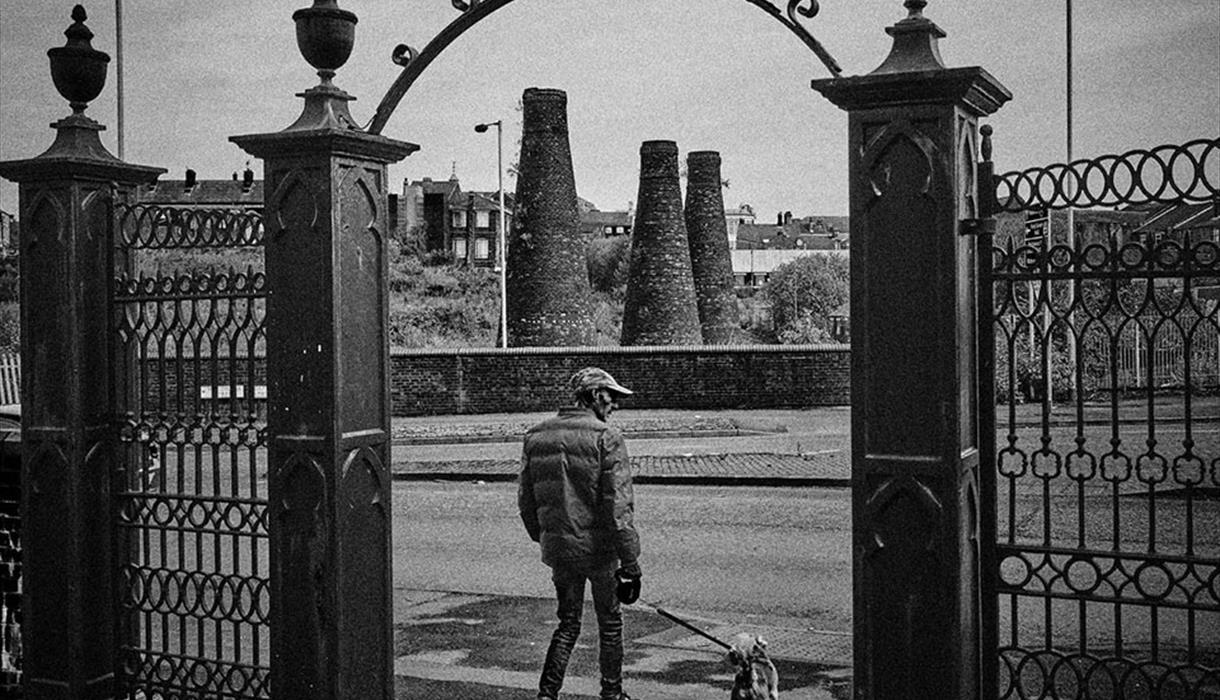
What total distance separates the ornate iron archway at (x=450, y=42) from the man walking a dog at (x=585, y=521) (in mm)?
1730

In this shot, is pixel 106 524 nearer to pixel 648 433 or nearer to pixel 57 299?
pixel 57 299

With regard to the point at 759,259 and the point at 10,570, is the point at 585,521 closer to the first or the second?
the point at 10,570

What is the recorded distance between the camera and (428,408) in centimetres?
3130

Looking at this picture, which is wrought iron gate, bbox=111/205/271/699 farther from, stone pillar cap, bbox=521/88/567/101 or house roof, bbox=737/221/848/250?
house roof, bbox=737/221/848/250

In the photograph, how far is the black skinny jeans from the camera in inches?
259

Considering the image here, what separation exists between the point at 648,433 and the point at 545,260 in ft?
46.4

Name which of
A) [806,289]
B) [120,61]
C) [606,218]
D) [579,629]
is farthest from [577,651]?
[606,218]

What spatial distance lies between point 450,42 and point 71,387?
263cm

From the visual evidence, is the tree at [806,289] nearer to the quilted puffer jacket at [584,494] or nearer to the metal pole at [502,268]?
the metal pole at [502,268]

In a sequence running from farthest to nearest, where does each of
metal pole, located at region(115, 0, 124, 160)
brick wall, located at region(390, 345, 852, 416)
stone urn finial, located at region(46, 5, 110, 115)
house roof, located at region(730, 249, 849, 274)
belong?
1. house roof, located at region(730, 249, 849, 274)
2. brick wall, located at region(390, 345, 852, 416)
3. metal pole, located at region(115, 0, 124, 160)
4. stone urn finial, located at region(46, 5, 110, 115)

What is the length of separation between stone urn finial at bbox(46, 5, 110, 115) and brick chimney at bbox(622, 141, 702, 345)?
108 ft

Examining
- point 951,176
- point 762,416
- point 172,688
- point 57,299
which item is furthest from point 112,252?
point 762,416

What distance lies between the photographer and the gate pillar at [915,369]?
4.71 m

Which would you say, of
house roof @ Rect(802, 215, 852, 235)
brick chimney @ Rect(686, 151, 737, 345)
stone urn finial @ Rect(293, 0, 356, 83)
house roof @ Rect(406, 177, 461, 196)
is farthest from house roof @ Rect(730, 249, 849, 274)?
stone urn finial @ Rect(293, 0, 356, 83)
